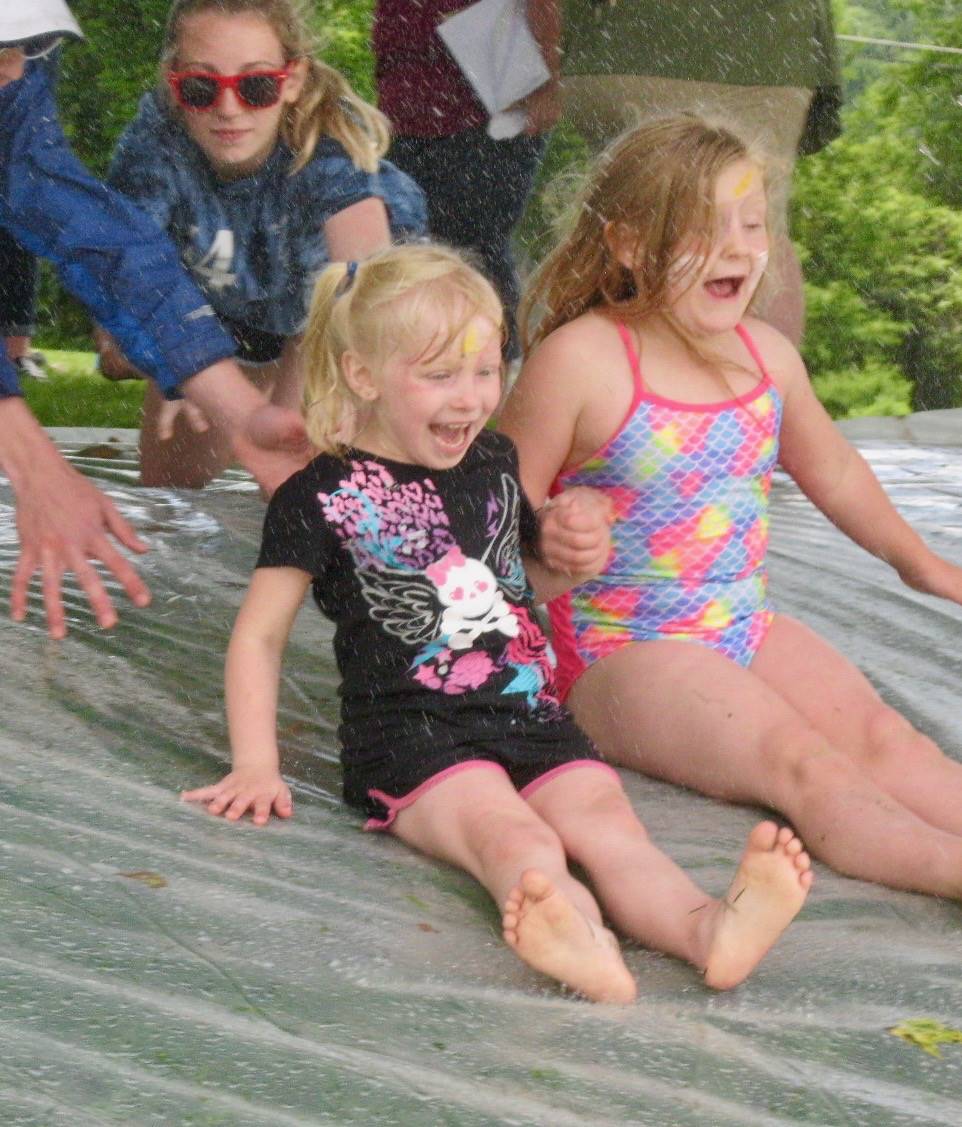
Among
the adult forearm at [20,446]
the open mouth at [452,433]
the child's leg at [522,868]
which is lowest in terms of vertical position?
the child's leg at [522,868]

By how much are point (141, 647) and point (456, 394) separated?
79 centimetres

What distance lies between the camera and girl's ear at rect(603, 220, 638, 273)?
8.41 feet

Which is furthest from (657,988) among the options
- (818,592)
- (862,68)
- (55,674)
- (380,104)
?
(862,68)

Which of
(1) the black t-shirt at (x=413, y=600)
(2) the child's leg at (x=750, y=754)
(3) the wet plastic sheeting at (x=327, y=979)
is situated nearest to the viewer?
(3) the wet plastic sheeting at (x=327, y=979)

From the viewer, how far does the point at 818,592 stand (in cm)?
333

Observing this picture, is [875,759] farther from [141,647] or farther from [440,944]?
[141,647]

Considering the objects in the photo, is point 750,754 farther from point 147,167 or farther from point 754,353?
point 147,167

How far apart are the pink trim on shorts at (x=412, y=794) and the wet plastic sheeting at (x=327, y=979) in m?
0.02

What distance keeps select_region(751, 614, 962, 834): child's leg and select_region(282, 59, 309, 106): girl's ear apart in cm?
162

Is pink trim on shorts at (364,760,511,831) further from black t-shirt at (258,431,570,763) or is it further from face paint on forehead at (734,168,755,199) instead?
face paint on forehead at (734,168,755,199)

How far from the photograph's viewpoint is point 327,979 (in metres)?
1.69

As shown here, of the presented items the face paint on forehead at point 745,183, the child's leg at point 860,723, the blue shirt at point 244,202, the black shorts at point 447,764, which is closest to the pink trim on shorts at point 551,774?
the black shorts at point 447,764

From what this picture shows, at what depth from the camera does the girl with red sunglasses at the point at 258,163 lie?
3.54 metres

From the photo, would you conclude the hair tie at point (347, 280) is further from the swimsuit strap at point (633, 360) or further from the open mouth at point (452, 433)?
the swimsuit strap at point (633, 360)
